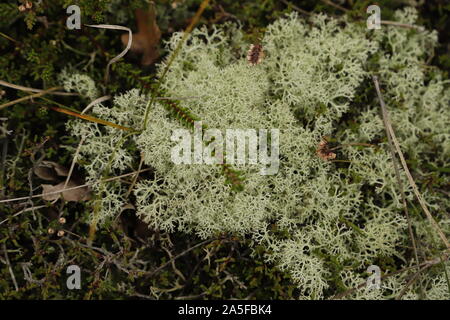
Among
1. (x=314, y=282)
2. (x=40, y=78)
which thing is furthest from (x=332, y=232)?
(x=40, y=78)

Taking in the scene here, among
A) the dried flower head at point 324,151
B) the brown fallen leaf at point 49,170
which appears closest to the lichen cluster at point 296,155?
the dried flower head at point 324,151

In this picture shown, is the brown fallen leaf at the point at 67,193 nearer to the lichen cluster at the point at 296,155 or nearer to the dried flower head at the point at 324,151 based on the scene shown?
the lichen cluster at the point at 296,155

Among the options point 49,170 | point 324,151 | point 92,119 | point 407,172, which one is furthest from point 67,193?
point 407,172

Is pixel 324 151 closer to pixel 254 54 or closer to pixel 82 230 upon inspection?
pixel 254 54

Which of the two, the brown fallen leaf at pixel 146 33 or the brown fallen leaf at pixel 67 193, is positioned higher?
the brown fallen leaf at pixel 146 33

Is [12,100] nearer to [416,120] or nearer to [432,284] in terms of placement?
[416,120]
